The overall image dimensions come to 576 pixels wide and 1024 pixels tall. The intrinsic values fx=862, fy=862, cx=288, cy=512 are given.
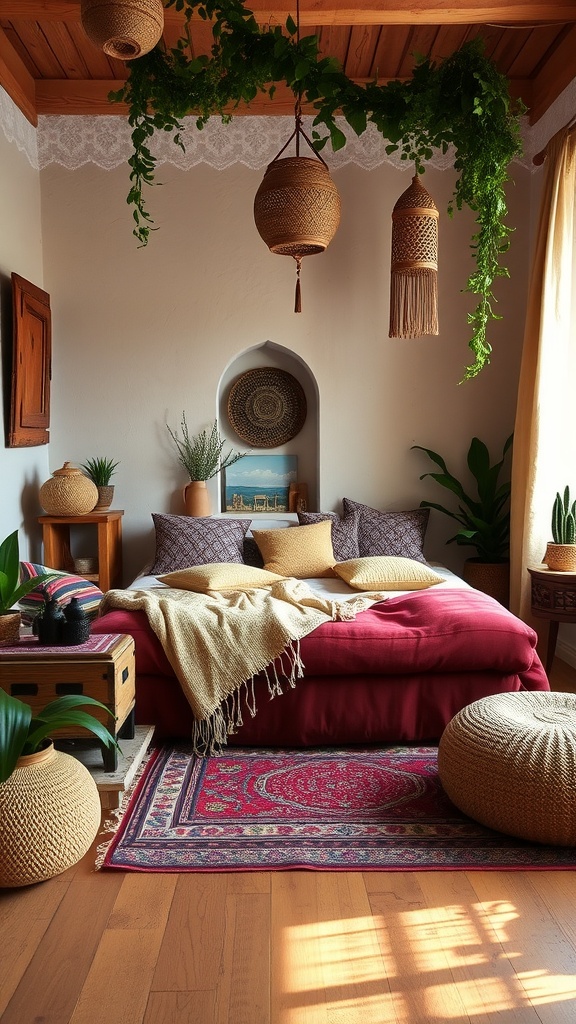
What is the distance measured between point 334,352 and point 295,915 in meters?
3.87

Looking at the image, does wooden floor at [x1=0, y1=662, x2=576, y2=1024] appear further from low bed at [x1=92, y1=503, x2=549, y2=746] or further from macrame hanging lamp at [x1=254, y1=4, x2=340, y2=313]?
macrame hanging lamp at [x1=254, y1=4, x2=340, y2=313]

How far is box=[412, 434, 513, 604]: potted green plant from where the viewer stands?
17.5 feet

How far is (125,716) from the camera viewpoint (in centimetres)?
317

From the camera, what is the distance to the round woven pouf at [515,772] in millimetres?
2602

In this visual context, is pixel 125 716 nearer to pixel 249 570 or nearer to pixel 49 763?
pixel 49 763

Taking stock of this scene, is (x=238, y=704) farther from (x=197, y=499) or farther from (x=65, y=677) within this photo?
(x=197, y=499)

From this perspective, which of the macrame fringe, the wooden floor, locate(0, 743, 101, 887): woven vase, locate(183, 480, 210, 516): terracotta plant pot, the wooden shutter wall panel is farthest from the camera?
locate(183, 480, 210, 516): terracotta plant pot

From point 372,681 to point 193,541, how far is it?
1.81 meters

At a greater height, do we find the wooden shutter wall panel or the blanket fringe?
the wooden shutter wall panel

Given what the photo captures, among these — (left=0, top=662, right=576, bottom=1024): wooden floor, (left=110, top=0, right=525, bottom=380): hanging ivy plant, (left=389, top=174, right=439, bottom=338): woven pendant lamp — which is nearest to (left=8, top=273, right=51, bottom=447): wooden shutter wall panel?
(left=110, top=0, right=525, bottom=380): hanging ivy plant

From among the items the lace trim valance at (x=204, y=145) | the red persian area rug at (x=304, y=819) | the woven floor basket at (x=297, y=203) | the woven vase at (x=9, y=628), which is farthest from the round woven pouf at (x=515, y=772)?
the lace trim valance at (x=204, y=145)

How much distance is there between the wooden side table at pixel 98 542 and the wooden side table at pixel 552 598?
2.42 metres

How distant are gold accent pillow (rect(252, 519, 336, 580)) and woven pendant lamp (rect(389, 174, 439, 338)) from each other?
132cm

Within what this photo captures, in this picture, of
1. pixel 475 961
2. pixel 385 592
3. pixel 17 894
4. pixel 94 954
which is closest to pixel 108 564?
pixel 385 592
